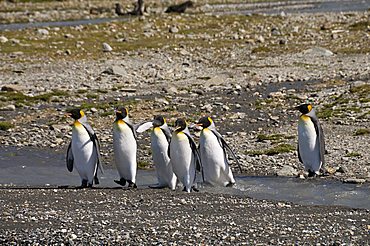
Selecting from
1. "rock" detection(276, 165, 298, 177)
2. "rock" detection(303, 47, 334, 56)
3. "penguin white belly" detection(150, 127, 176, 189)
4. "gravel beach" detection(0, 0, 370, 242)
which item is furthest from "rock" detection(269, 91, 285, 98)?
"penguin white belly" detection(150, 127, 176, 189)

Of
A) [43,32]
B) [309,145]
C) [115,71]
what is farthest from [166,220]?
[43,32]

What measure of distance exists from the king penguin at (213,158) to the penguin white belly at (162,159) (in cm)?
57

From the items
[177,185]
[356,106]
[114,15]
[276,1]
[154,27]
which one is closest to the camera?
[177,185]

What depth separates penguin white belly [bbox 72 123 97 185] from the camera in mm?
11859

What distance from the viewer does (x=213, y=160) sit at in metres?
12.1

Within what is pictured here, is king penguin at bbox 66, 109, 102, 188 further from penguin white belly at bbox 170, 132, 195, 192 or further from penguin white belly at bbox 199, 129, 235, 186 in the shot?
penguin white belly at bbox 199, 129, 235, 186

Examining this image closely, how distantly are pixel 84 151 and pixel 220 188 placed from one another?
6.38 feet

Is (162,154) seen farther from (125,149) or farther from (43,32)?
(43,32)

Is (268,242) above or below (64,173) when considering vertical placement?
above

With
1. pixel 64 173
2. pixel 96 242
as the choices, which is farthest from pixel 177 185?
pixel 96 242

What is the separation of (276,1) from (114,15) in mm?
21480

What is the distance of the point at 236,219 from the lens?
361 inches

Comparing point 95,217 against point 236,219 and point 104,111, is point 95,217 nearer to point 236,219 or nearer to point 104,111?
point 236,219

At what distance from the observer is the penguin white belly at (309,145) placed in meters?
12.5
